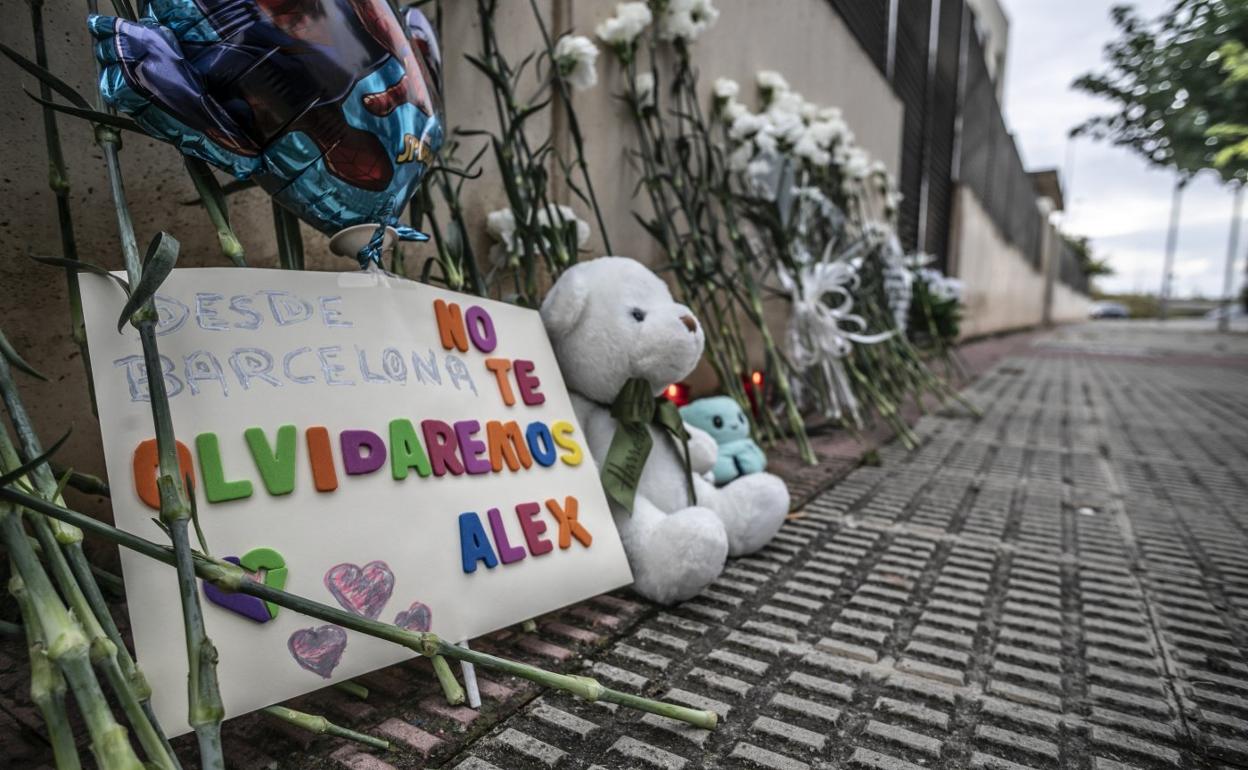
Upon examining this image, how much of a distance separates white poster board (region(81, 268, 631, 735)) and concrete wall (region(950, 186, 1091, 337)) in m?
9.95

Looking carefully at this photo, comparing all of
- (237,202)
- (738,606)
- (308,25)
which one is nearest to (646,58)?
(237,202)

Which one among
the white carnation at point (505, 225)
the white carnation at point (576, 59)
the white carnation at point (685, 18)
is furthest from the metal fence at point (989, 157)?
the white carnation at point (505, 225)

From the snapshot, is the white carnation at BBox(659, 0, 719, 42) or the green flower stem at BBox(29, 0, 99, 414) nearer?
the green flower stem at BBox(29, 0, 99, 414)

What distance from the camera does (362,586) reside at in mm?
1018

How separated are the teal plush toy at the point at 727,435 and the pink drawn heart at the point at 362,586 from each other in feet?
3.85

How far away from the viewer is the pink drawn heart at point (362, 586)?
996mm

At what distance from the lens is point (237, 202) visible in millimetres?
1403

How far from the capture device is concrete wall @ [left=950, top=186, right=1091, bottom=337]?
33.1ft

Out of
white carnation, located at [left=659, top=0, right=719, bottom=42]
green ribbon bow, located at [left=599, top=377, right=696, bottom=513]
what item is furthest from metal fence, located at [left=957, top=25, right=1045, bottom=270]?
green ribbon bow, located at [left=599, top=377, right=696, bottom=513]

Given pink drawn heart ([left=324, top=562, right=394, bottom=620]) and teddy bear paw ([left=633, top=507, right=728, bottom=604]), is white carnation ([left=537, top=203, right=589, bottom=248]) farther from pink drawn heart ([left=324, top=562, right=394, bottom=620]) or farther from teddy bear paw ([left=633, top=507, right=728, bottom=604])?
pink drawn heart ([left=324, top=562, right=394, bottom=620])

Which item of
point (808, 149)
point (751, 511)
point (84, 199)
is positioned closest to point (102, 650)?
point (84, 199)

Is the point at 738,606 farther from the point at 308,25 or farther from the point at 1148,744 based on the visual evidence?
the point at 308,25

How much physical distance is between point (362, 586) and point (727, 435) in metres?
1.31

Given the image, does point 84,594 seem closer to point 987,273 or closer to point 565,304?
point 565,304
